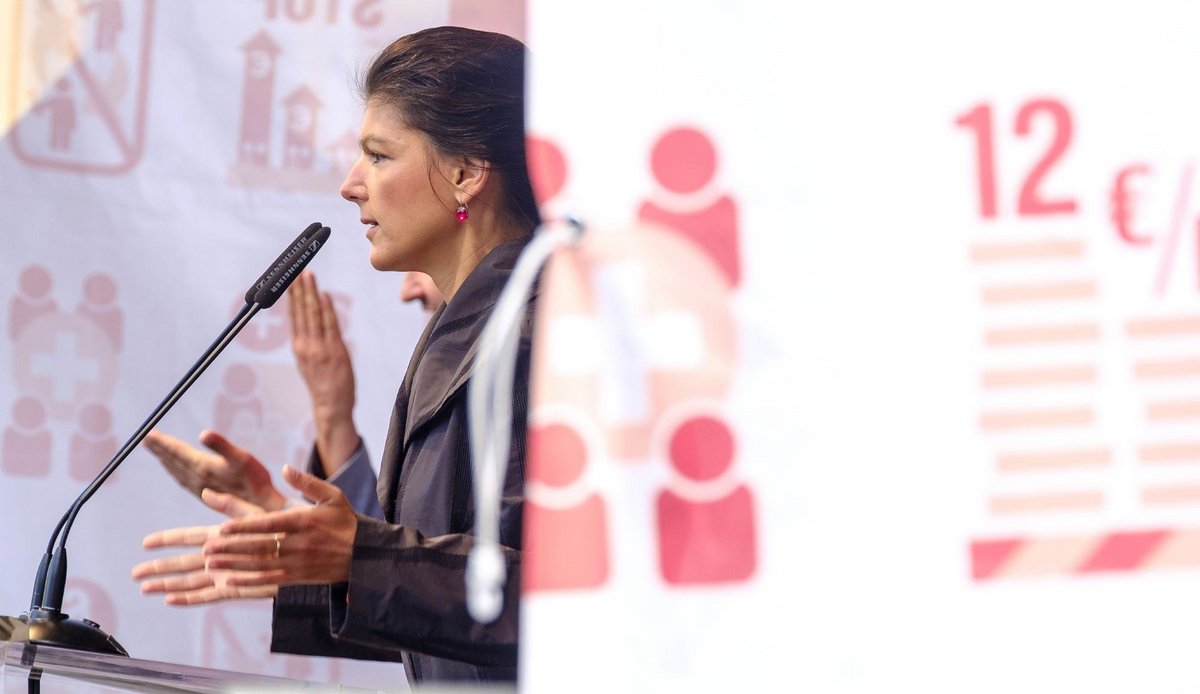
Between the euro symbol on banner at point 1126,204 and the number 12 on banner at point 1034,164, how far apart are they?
17 millimetres

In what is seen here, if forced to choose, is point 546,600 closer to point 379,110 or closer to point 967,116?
point 967,116

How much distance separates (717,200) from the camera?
569mm

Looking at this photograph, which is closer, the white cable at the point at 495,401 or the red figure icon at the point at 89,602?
the white cable at the point at 495,401

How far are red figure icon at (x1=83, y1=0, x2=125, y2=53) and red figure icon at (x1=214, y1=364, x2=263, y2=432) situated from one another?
552 millimetres

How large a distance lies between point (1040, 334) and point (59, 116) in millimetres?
1895

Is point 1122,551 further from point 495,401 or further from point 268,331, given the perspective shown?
point 268,331

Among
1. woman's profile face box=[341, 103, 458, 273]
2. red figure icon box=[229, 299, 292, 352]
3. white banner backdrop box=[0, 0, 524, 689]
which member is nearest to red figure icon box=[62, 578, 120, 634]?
white banner backdrop box=[0, 0, 524, 689]

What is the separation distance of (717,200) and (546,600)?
0.61 feet

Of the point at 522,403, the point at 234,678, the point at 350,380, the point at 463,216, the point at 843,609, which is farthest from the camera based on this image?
the point at 350,380

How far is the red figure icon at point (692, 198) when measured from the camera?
56cm

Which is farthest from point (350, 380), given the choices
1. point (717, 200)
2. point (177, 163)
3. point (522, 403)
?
point (717, 200)

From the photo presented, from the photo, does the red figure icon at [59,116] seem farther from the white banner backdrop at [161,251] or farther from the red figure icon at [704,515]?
the red figure icon at [704,515]

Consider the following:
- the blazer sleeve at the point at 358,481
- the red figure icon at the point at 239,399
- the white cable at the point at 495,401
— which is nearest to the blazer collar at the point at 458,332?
the blazer sleeve at the point at 358,481

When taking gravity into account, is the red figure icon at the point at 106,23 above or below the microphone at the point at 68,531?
above
